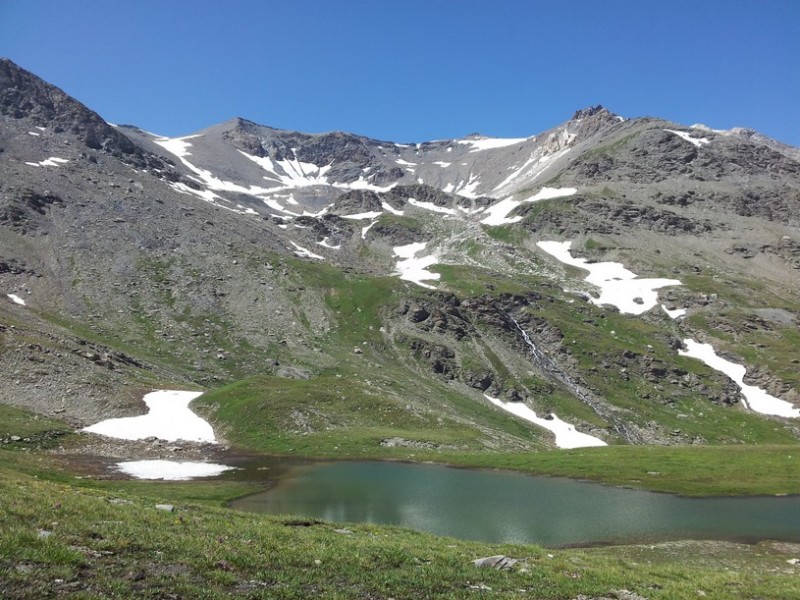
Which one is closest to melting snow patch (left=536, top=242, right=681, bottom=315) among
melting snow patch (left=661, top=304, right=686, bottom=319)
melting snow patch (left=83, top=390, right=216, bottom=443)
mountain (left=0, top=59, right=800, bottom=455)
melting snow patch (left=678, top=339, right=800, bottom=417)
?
mountain (left=0, top=59, right=800, bottom=455)

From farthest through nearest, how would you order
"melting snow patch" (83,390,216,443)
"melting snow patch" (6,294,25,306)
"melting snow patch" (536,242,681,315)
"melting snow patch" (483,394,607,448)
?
"melting snow patch" (536,242,681,315) → "melting snow patch" (6,294,25,306) → "melting snow patch" (483,394,607,448) → "melting snow patch" (83,390,216,443)

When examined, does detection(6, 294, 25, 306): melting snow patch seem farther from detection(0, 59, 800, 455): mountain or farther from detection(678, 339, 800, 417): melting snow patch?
detection(678, 339, 800, 417): melting snow patch

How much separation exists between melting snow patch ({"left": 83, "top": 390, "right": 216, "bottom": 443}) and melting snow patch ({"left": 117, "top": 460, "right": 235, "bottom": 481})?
12.0 metres

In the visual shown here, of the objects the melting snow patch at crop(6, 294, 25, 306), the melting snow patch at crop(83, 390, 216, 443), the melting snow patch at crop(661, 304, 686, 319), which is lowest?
the melting snow patch at crop(83, 390, 216, 443)

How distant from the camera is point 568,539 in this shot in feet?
107

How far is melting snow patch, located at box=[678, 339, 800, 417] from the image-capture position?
412ft

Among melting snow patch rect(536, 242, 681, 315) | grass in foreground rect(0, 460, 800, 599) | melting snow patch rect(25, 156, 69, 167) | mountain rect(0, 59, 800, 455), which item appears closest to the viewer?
grass in foreground rect(0, 460, 800, 599)

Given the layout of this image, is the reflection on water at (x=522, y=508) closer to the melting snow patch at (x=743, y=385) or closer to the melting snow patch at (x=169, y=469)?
the melting snow patch at (x=169, y=469)

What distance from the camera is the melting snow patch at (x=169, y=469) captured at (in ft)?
161

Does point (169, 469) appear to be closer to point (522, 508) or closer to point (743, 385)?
point (522, 508)

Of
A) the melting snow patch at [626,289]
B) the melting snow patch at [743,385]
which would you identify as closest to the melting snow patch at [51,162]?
the melting snow patch at [626,289]

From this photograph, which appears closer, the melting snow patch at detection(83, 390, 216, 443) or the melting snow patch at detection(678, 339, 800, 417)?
the melting snow patch at detection(83, 390, 216, 443)

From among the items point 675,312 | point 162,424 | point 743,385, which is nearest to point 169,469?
point 162,424

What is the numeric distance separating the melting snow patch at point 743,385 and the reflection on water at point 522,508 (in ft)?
312
